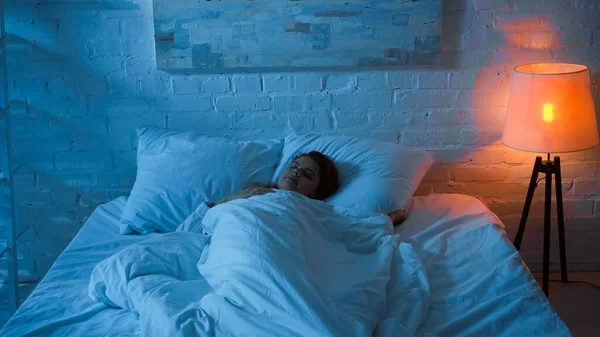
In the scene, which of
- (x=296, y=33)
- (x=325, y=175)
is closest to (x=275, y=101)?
(x=296, y=33)

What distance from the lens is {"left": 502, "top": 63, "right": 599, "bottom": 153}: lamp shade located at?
2719 millimetres

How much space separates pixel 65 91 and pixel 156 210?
79 cm

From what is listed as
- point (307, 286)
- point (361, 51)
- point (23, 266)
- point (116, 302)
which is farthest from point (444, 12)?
point (23, 266)

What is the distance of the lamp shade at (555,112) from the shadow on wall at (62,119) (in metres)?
1.56

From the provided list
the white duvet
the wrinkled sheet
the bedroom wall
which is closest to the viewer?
the white duvet

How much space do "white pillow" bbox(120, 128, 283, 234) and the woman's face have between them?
204 millimetres

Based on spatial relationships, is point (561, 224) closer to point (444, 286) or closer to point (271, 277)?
point (444, 286)

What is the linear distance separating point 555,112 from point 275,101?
1174 mm

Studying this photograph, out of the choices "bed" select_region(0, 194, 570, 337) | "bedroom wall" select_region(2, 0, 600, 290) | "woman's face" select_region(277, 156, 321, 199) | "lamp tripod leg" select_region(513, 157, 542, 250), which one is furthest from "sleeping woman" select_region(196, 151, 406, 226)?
"lamp tripod leg" select_region(513, 157, 542, 250)

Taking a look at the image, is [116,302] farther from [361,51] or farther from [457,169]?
[457,169]

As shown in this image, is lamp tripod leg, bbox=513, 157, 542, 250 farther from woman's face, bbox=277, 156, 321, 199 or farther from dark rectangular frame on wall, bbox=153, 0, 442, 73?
woman's face, bbox=277, 156, 321, 199

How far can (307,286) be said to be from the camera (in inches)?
72.2

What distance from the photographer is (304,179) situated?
2.68m

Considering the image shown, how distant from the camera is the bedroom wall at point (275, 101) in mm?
3025
